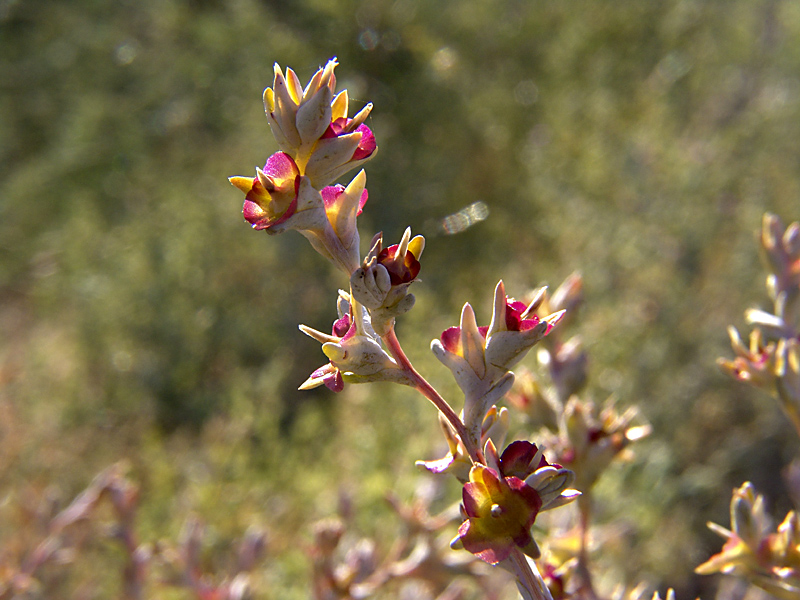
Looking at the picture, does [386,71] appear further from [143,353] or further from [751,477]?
[751,477]

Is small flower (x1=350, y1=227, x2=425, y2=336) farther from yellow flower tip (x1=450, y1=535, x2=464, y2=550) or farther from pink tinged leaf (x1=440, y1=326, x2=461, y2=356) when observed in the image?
yellow flower tip (x1=450, y1=535, x2=464, y2=550)

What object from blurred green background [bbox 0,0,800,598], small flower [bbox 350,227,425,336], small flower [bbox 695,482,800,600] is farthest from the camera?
blurred green background [bbox 0,0,800,598]

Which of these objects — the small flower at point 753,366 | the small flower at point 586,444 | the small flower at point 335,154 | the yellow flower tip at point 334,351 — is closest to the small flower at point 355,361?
the yellow flower tip at point 334,351

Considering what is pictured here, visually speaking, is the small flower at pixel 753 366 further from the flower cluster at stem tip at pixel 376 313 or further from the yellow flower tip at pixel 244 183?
the yellow flower tip at pixel 244 183

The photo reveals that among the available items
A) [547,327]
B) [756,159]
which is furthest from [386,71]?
[547,327]

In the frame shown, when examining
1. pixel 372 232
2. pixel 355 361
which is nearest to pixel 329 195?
pixel 355 361

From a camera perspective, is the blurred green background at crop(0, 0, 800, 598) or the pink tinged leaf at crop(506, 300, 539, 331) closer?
the pink tinged leaf at crop(506, 300, 539, 331)

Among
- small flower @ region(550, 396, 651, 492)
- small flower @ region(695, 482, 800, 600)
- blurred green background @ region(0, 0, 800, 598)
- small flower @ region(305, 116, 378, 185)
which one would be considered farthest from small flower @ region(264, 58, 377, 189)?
blurred green background @ region(0, 0, 800, 598)
